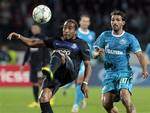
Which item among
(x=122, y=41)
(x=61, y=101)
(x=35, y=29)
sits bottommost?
(x=61, y=101)

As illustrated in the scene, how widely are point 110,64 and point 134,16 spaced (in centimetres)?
1982

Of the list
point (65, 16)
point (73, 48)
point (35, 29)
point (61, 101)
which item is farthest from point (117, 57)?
point (65, 16)

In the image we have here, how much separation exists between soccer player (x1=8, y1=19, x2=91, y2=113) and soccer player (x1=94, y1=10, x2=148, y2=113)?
343mm

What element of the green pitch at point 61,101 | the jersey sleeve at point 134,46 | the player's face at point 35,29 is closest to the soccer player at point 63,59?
the jersey sleeve at point 134,46

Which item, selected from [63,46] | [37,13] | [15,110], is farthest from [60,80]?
[15,110]

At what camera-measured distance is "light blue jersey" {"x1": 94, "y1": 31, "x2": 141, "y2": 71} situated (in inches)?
469

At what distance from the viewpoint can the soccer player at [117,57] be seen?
1188cm

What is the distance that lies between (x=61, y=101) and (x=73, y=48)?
7.72 m

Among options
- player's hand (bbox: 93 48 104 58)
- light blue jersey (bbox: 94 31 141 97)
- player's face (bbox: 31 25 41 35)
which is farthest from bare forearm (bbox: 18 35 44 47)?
player's face (bbox: 31 25 41 35)

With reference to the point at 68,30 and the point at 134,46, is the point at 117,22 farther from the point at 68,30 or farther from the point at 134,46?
the point at 68,30

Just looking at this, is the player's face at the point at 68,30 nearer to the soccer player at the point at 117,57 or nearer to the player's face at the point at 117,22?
the soccer player at the point at 117,57

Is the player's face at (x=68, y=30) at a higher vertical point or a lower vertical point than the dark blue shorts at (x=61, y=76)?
higher

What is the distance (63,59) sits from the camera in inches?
A: 456

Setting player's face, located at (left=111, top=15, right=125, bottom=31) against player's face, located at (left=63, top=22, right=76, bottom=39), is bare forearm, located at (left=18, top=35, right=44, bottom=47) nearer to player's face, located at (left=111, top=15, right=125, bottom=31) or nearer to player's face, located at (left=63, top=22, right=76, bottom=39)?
player's face, located at (left=63, top=22, right=76, bottom=39)
